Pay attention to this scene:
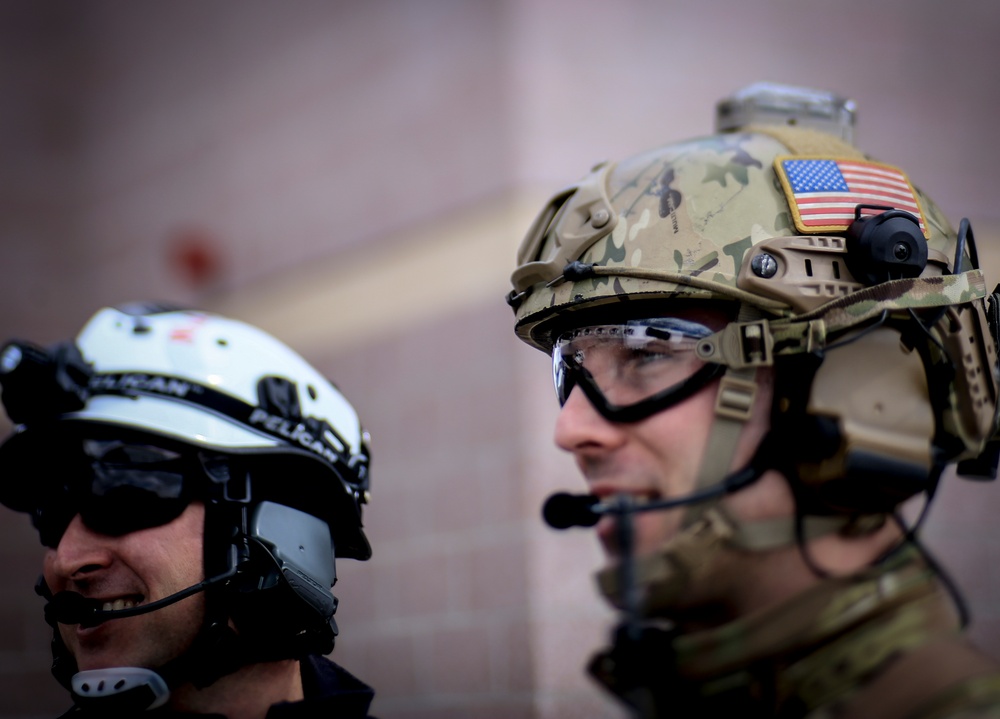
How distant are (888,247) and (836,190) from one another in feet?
0.62

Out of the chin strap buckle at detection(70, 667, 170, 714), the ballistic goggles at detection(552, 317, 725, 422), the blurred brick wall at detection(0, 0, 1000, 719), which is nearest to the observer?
the ballistic goggles at detection(552, 317, 725, 422)

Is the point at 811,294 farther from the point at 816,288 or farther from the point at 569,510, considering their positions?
the point at 569,510

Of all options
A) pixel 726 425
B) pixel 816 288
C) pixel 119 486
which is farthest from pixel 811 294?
pixel 119 486

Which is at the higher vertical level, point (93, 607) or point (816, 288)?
point (816, 288)

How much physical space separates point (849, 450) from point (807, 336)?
0.21 metres

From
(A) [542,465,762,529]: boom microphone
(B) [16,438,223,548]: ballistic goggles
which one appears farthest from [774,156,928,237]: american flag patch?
(B) [16,438,223,548]: ballistic goggles

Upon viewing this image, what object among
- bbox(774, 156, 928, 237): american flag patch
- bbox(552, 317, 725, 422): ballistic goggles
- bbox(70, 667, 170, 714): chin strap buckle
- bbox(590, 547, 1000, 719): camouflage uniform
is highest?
bbox(774, 156, 928, 237): american flag patch

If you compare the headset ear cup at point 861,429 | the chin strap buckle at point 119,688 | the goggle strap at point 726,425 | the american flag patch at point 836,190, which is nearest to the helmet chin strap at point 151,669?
the chin strap buckle at point 119,688

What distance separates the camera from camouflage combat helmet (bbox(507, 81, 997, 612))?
2.01m

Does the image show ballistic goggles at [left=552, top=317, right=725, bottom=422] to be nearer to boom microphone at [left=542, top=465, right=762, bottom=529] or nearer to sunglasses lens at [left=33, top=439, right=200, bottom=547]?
boom microphone at [left=542, top=465, right=762, bottom=529]

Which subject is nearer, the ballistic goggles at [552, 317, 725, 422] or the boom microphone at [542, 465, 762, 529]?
the boom microphone at [542, 465, 762, 529]

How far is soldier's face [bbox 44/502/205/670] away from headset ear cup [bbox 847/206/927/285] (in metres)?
1.51

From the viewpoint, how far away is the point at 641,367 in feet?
6.97

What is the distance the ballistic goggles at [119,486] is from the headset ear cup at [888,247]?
4.79ft
